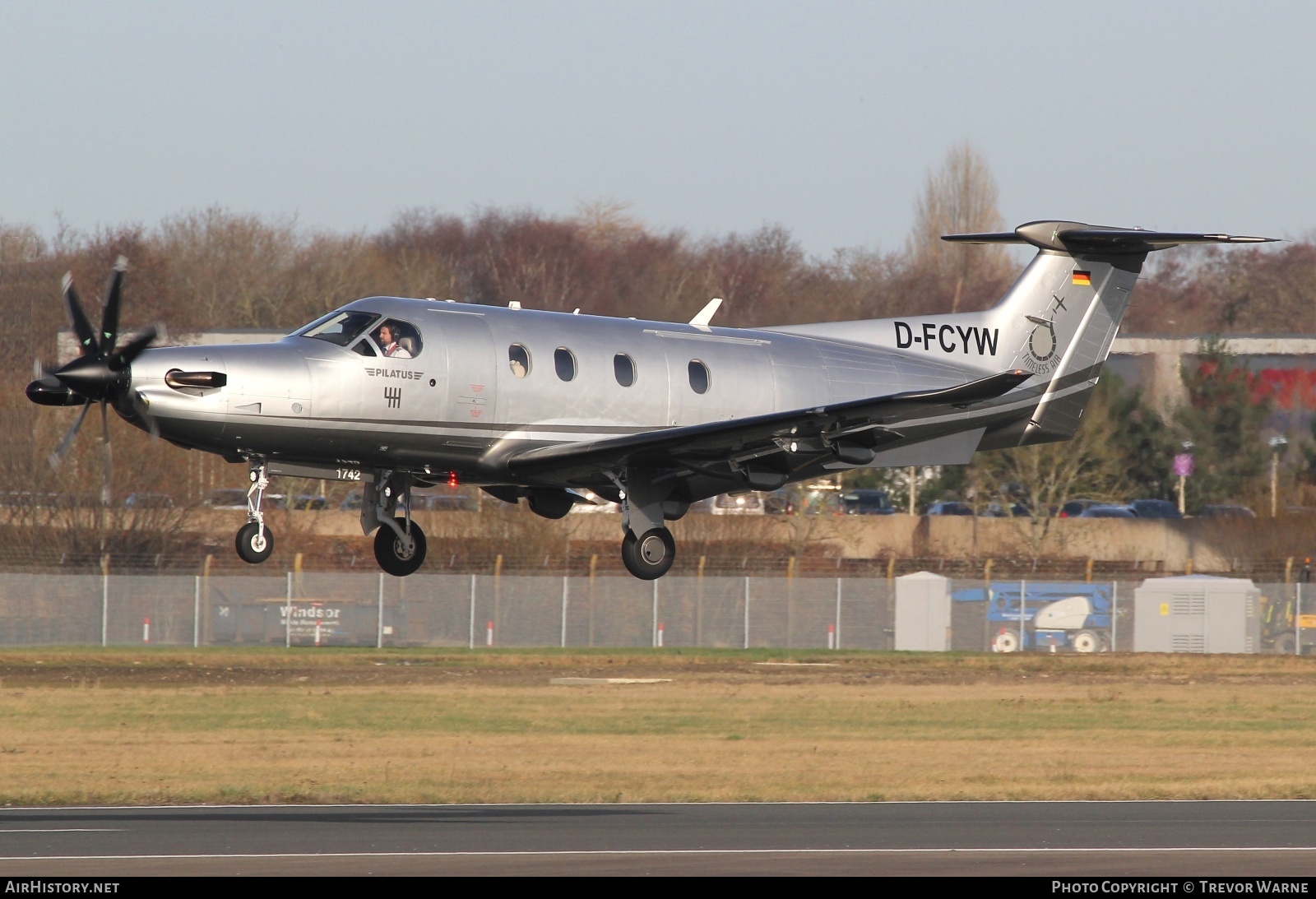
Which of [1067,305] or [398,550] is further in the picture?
[1067,305]

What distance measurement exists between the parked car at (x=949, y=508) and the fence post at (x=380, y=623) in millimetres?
26834

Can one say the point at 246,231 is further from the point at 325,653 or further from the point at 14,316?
the point at 325,653

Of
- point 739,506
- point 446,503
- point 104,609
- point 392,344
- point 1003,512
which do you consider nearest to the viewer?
point 392,344

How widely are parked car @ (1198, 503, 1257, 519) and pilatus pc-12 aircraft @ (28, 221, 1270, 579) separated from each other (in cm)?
4684

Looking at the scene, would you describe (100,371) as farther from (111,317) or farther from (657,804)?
(657,804)

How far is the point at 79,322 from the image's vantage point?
66.6 ft

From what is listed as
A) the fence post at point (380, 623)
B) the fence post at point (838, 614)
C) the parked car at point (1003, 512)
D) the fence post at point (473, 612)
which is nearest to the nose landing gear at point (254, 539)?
the fence post at point (473, 612)

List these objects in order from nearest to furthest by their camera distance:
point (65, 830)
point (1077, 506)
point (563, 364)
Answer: point (563, 364)
point (65, 830)
point (1077, 506)

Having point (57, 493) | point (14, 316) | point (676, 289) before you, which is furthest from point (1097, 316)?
point (676, 289)

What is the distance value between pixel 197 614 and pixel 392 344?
37.5m

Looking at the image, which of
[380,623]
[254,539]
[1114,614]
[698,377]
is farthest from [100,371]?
[1114,614]

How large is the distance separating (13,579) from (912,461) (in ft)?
127

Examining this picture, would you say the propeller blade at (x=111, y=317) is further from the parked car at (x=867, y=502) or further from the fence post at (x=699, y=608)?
the parked car at (x=867, y=502)

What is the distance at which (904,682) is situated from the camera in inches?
2040
